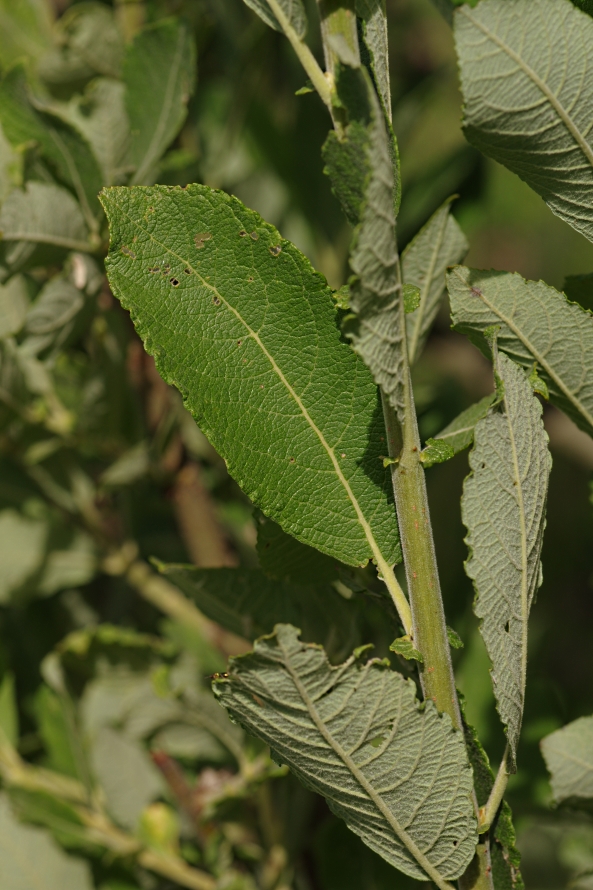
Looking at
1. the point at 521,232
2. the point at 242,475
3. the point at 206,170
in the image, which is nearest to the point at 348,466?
the point at 242,475

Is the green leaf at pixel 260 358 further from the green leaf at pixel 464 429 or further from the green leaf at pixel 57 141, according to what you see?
the green leaf at pixel 57 141

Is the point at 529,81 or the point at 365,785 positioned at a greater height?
the point at 529,81

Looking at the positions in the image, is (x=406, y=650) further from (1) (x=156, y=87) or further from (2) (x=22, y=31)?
(2) (x=22, y=31)

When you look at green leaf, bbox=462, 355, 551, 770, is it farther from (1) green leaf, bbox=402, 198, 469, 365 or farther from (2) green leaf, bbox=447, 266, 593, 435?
(1) green leaf, bbox=402, 198, 469, 365

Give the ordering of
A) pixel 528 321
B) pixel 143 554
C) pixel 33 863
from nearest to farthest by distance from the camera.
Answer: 1. pixel 528 321
2. pixel 33 863
3. pixel 143 554

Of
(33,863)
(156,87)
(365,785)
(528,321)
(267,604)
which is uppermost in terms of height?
(528,321)

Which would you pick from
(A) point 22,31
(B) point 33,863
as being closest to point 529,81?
(A) point 22,31
